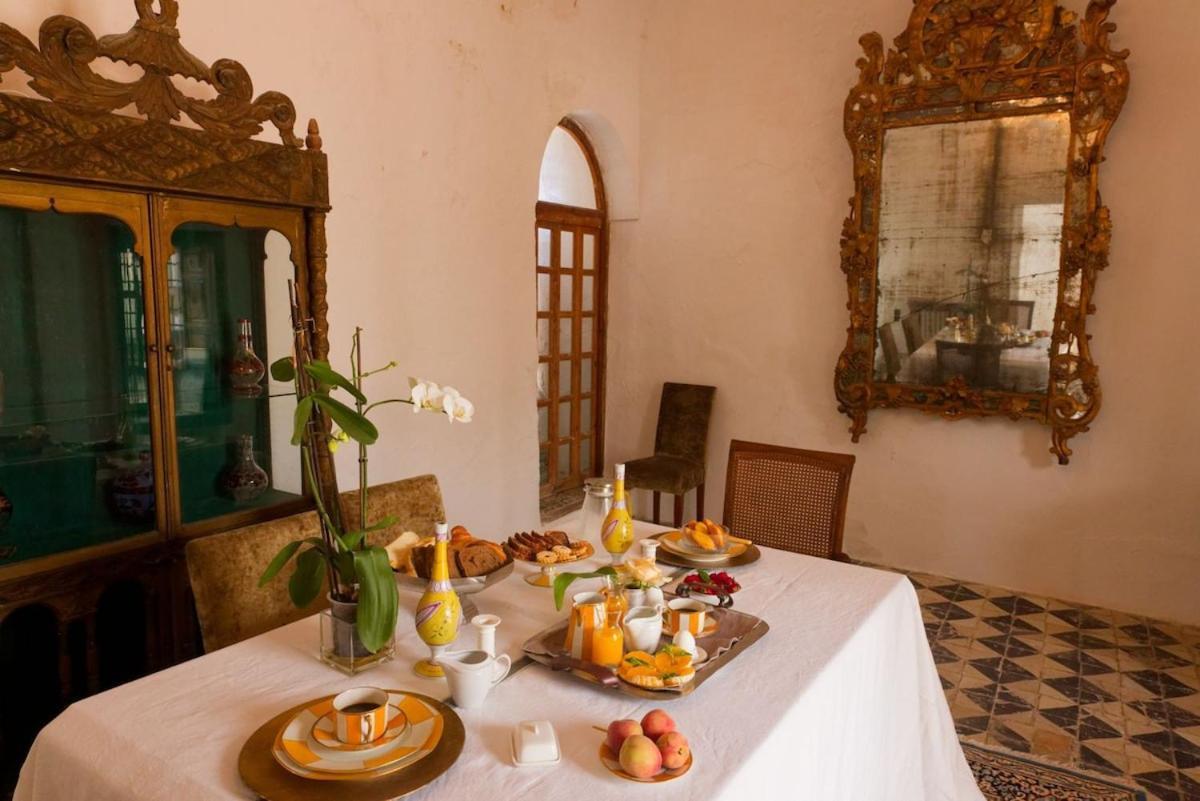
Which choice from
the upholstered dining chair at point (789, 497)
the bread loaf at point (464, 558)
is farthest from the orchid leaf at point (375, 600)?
the upholstered dining chair at point (789, 497)

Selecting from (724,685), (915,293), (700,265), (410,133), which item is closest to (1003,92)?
(915,293)

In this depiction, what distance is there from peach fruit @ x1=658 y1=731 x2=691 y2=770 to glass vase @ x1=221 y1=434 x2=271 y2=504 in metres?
1.73

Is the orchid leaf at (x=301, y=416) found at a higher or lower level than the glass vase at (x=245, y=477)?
higher

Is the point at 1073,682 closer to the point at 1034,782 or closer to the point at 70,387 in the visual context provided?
the point at 1034,782

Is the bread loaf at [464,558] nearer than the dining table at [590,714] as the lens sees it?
No

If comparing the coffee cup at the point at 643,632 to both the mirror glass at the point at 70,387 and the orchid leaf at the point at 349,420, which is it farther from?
the mirror glass at the point at 70,387

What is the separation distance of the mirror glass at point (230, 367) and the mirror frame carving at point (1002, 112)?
276 centimetres

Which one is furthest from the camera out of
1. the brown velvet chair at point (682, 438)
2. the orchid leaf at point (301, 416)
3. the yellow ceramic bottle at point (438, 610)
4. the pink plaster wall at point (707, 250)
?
the brown velvet chair at point (682, 438)

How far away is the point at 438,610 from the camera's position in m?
1.47

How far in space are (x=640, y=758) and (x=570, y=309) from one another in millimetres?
3860

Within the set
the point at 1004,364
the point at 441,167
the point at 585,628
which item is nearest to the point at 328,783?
the point at 585,628

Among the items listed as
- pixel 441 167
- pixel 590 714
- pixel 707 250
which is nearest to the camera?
pixel 590 714

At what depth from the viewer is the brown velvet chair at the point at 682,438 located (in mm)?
4426

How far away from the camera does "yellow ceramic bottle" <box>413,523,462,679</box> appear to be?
4.82 ft
